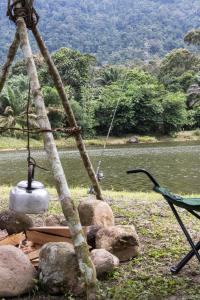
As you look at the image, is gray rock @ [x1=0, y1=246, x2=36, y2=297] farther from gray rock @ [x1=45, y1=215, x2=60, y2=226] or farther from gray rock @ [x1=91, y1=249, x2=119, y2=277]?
gray rock @ [x1=45, y1=215, x2=60, y2=226]

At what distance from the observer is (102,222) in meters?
4.30

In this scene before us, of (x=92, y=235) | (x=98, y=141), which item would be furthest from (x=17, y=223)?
(x=98, y=141)

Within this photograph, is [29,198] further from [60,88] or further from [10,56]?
[10,56]

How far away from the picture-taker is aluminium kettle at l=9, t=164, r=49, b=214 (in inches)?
130

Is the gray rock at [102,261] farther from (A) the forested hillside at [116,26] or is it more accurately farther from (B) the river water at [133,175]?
(A) the forested hillside at [116,26]

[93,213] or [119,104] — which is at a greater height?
[119,104]

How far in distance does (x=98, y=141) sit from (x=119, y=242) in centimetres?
3405

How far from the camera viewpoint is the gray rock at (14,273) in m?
3.16

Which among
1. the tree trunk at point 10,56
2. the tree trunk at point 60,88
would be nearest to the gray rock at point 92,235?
the tree trunk at point 60,88

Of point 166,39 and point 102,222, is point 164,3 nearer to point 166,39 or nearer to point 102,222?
point 166,39

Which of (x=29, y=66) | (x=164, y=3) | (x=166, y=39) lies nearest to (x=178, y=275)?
(x=29, y=66)

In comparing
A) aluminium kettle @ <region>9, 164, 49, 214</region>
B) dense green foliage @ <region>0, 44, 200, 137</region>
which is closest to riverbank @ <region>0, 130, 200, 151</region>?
dense green foliage @ <region>0, 44, 200, 137</region>

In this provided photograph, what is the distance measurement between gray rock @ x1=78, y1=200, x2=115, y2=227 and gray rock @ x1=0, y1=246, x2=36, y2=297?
1.04 m

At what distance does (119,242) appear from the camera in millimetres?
3820
